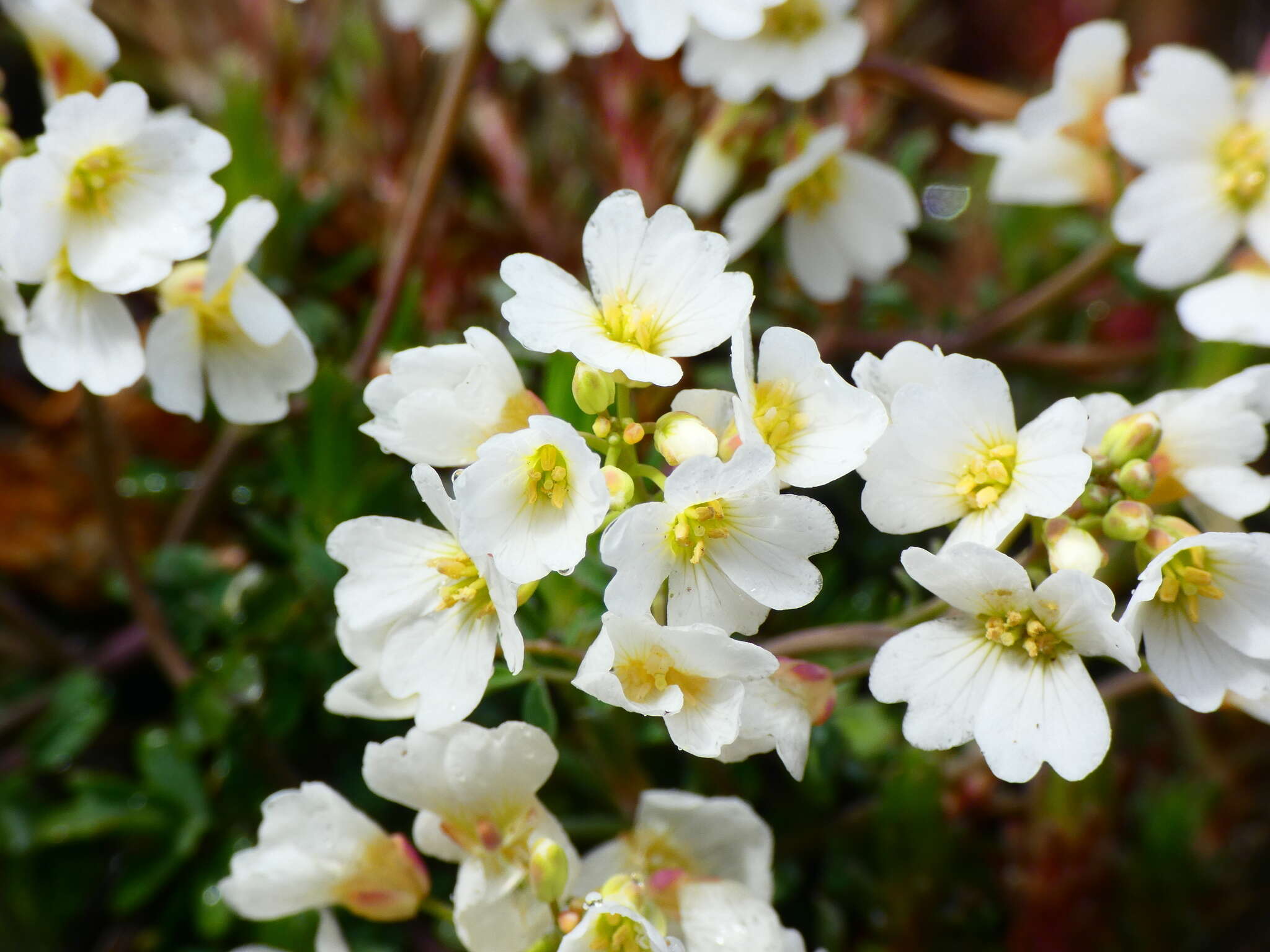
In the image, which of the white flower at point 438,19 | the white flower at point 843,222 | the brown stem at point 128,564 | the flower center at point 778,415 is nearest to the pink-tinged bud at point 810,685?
the flower center at point 778,415

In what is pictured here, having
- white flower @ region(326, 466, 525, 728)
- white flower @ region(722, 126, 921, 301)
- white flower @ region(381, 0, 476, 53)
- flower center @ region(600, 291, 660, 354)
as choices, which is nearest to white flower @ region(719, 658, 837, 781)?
white flower @ region(326, 466, 525, 728)

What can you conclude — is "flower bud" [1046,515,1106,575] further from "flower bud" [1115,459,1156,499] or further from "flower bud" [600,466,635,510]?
"flower bud" [600,466,635,510]

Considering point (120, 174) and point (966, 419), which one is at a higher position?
point (120, 174)

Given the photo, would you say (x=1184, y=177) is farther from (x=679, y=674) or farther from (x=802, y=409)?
(x=679, y=674)

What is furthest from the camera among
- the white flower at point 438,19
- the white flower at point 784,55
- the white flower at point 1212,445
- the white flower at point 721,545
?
the white flower at point 438,19

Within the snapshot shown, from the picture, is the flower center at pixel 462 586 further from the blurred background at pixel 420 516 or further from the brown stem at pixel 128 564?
the brown stem at pixel 128 564

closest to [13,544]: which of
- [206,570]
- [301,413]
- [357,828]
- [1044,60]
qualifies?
[206,570]

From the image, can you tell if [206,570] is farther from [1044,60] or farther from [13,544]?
[1044,60]
